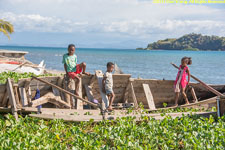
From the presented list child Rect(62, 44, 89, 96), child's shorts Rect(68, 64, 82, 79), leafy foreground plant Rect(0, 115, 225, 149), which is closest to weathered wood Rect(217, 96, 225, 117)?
leafy foreground plant Rect(0, 115, 225, 149)

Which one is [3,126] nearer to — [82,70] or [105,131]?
[105,131]

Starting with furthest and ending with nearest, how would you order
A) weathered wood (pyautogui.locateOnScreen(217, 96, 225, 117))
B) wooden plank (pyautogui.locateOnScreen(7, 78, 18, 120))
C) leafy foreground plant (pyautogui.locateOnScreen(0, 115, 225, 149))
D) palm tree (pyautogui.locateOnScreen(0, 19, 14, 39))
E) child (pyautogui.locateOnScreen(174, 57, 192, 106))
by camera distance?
1. palm tree (pyautogui.locateOnScreen(0, 19, 14, 39))
2. child (pyautogui.locateOnScreen(174, 57, 192, 106))
3. weathered wood (pyautogui.locateOnScreen(217, 96, 225, 117))
4. wooden plank (pyautogui.locateOnScreen(7, 78, 18, 120))
5. leafy foreground plant (pyautogui.locateOnScreen(0, 115, 225, 149))

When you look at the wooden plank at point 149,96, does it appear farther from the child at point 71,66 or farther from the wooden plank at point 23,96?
the wooden plank at point 23,96

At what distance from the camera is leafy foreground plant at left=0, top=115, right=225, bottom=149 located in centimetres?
501

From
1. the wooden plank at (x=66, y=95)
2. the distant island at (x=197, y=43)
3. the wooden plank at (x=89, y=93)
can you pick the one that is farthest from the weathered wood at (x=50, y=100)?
the distant island at (x=197, y=43)

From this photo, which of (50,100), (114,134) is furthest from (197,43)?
(114,134)

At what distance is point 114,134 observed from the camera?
541 cm

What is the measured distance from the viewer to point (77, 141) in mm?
5148

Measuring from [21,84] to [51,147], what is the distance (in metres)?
3.35

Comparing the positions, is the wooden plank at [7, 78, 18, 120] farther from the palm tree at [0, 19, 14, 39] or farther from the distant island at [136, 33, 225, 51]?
the distant island at [136, 33, 225, 51]

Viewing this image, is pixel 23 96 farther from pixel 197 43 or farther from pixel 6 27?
pixel 197 43

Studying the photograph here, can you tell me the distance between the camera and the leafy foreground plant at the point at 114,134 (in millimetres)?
5012

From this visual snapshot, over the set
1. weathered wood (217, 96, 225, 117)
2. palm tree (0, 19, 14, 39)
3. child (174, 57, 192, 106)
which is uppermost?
palm tree (0, 19, 14, 39)

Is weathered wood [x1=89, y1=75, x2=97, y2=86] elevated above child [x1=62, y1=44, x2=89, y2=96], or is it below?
below
